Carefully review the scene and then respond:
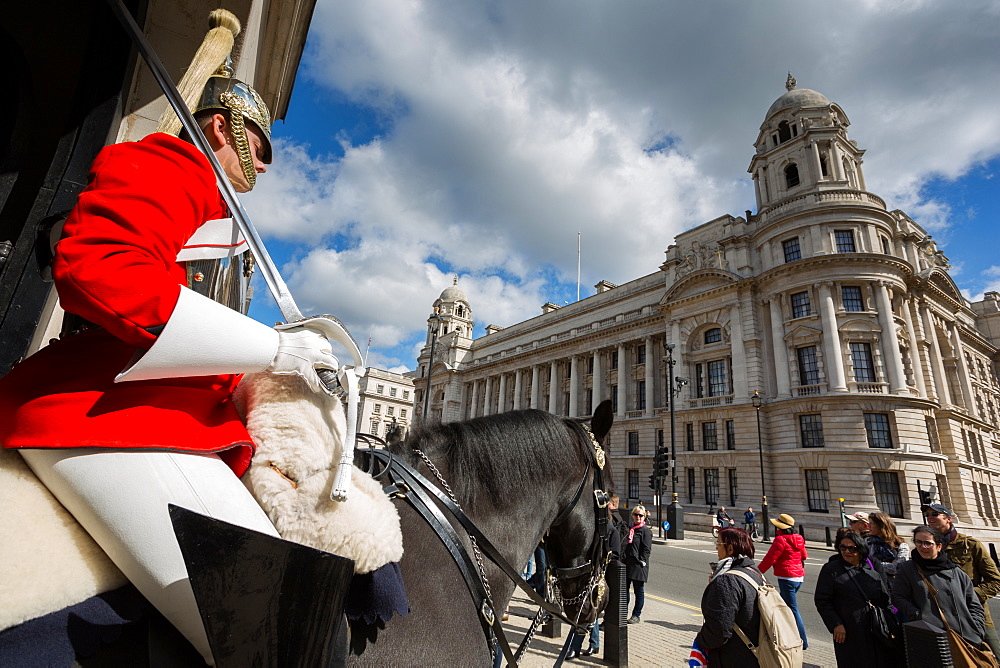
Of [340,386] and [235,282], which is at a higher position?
[235,282]

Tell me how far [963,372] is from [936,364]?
18.9 ft

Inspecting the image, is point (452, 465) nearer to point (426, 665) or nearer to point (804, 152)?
point (426, 665)

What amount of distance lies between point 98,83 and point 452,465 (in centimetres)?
298

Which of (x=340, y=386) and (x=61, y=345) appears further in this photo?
(x=340, y=386)

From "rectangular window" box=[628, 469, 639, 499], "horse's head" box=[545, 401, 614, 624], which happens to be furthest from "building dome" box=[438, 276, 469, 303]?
"horse's head" box=[545, 401, 614, 624]

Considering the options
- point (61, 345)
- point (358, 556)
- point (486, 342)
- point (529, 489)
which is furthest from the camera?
point (486, 342)

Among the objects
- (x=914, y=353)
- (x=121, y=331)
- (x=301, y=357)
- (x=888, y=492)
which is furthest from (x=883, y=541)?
(x=914, y=353)

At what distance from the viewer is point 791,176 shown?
3834 centimetres

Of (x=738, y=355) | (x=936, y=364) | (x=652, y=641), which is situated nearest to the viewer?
(x=652, y=641)

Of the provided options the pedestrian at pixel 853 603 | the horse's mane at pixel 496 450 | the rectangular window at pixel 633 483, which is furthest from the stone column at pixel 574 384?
the horse's mane at pixel 496 450

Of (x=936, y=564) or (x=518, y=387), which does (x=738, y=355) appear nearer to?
(x=518, y=387)

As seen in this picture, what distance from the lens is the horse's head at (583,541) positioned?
3.02 metres

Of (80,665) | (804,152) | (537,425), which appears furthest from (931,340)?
(80,665)

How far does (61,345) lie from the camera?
1271mm
